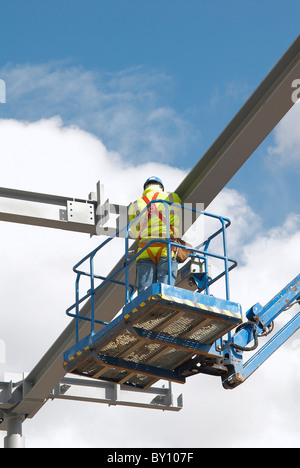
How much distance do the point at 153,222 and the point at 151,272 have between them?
2.21 feet

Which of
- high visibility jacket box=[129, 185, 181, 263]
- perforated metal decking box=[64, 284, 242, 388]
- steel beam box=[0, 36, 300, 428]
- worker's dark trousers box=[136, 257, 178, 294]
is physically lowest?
perforated metal decking box=[64, 284, 242, 388]

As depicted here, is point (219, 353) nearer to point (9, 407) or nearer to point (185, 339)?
point (185, 339)

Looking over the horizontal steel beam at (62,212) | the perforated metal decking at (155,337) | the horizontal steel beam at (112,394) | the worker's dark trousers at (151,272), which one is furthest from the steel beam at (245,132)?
the horizontal steel beam at (112,394)

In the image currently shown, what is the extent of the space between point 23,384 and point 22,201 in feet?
18.8

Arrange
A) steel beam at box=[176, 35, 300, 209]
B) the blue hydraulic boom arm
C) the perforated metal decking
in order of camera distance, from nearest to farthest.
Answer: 1. the perforated metal decking
2. steel beam at box=[176, 35, 300, 209]
3. the blue hydraulic boom arm

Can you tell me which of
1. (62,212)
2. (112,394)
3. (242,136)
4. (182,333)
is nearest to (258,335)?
(182,333)

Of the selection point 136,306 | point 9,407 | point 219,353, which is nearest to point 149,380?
point 219,353

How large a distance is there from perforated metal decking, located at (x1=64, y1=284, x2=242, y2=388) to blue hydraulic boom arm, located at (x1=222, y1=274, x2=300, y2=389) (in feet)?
2.18

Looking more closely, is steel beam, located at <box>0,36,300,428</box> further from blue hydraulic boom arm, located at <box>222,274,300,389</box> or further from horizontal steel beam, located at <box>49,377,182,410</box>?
horizontal steel beam, located at <box>49,377,182,410</box>

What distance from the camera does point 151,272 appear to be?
11773 mm

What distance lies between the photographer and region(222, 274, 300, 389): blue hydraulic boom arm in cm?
1240

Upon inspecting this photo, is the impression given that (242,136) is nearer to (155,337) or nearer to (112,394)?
(155,337)

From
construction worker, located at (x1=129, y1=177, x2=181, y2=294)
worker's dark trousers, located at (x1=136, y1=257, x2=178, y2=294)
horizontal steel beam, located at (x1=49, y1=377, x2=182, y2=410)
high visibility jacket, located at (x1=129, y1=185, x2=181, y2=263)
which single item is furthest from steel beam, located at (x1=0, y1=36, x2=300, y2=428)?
horizontal steel beam, located at (x1=49, y1=377, x2=182, y2=410)

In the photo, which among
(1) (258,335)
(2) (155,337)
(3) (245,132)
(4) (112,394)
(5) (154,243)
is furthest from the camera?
(4) (112,394)
